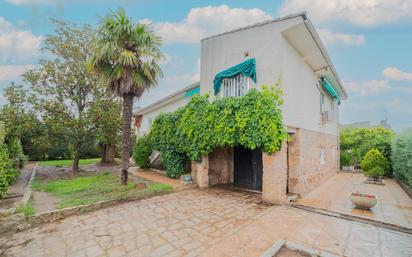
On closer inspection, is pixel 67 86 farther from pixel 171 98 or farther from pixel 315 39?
pixel 315 39

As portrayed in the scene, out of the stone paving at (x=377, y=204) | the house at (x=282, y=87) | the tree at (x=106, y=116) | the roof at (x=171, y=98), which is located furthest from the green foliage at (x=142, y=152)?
the stone paving at (x=377, y=204)

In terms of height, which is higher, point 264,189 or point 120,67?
point 120,67

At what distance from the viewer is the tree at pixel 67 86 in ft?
38.2

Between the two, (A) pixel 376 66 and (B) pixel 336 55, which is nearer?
(B) pixel 336 55

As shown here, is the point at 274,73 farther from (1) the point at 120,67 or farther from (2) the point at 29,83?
(2) the point at 29,83

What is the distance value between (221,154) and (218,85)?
169 inches

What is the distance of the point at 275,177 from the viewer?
7.54m

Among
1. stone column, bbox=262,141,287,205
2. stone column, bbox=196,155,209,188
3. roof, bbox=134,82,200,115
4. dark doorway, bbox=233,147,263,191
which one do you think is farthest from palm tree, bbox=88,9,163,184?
stone column, bbox=262,141,287,205

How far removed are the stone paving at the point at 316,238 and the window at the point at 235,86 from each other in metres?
5.45

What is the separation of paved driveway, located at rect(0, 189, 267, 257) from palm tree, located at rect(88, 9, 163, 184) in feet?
13.3

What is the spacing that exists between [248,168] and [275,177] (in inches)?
131

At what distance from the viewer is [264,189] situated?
25.6 feet

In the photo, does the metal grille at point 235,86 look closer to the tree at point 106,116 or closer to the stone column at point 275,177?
the stone column at point 275,177

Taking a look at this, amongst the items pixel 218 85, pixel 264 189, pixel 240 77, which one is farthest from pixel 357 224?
→ pixel 218 85
